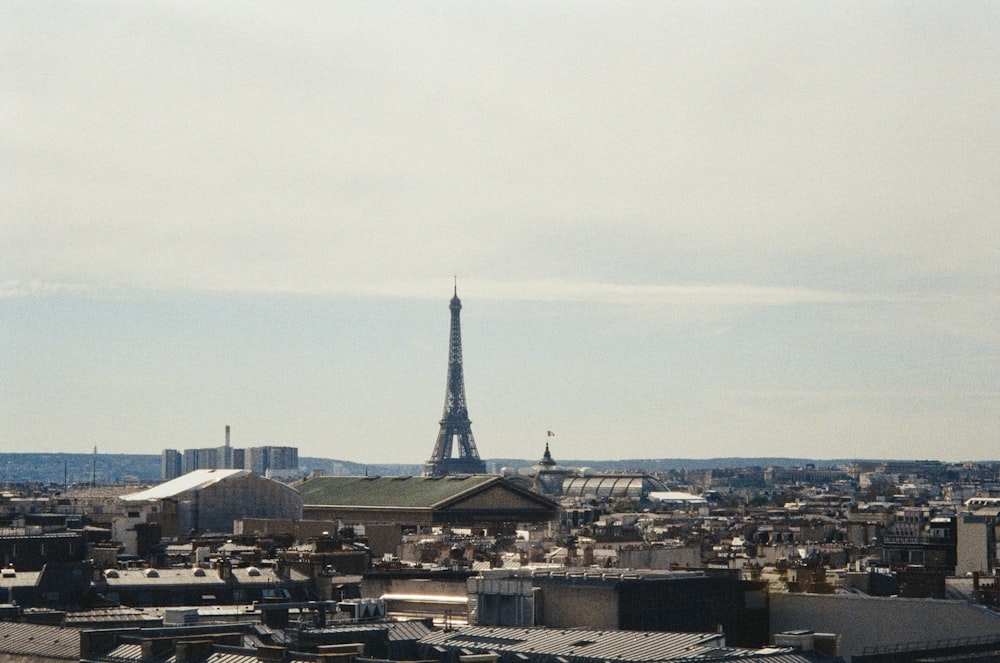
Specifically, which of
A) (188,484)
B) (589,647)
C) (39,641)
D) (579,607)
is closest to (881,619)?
(579,607)

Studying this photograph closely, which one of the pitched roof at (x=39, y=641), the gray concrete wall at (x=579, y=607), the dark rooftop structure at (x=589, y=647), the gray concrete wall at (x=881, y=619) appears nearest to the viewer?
the dark rooftop structure at (x=589, y=647)

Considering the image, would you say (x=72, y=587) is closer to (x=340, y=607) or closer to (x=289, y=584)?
(x=289, y=584)

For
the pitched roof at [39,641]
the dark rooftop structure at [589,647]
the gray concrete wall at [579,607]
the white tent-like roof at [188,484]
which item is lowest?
the pitched roof at [39,641]

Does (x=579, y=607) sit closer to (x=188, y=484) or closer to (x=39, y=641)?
(x=39, y=641)

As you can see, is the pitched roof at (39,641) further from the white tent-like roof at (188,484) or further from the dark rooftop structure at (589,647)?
the white tent-like roof at (188,484)

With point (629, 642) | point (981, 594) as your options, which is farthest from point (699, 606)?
point (981, 594)

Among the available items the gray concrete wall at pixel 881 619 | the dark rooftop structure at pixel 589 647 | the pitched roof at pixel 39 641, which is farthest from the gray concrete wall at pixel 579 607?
the pitched roof at pixel 39 641

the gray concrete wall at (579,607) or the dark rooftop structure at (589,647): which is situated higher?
the gray concrete wall at (579,607)

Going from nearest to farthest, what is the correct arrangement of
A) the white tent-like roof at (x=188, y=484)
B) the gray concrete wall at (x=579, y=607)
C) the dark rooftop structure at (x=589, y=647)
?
1. the dark rooftop structure at (x=589, y=647)
2. the gray concrete wall at (x=579, y=607)
3. the white tent-like roof at (x=188, y=484)

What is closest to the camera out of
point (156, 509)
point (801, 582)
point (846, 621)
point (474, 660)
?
point (474, 660)
